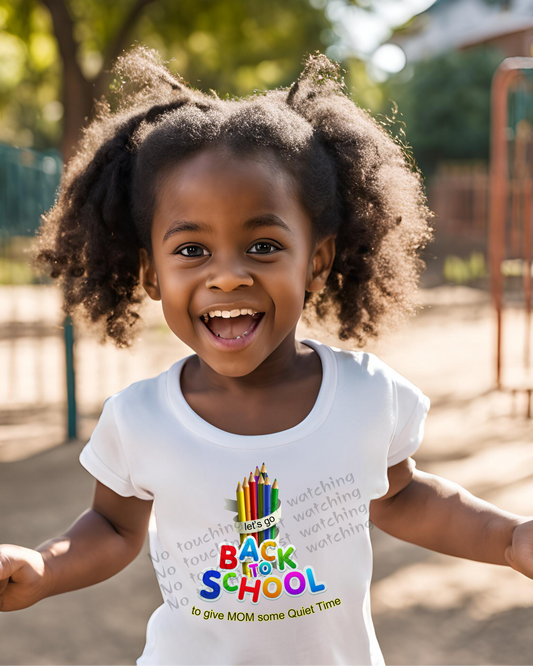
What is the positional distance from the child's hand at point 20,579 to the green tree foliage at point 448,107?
66.3ft

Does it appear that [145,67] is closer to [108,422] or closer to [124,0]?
[108,422]

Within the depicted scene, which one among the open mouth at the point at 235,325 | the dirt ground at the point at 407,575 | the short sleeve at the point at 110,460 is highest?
the open mouth at the point at 235,325

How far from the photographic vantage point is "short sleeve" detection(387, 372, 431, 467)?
158 cm

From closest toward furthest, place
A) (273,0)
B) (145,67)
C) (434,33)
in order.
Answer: (145,67)
(273,0)
(434,33)

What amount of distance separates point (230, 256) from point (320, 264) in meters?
0.34

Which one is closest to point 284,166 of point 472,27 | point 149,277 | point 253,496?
point 149,277

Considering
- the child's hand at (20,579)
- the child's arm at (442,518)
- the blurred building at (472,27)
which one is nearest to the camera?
the child's hand at (20,579)

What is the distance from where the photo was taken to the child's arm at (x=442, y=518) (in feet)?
4.96

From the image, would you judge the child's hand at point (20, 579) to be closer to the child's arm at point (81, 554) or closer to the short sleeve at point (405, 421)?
the child's arm at point (81, 554)

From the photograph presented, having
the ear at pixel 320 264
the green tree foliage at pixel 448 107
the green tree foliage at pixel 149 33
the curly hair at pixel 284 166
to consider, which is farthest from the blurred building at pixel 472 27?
the ear at pixel 320 264

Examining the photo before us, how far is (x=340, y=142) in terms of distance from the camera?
5.60 ft

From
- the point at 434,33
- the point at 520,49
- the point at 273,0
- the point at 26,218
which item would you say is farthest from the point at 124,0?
the point at 434,33

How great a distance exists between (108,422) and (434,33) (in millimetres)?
34900

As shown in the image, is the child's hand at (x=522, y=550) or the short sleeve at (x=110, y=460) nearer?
the child's hand at (x=522, y=550)
